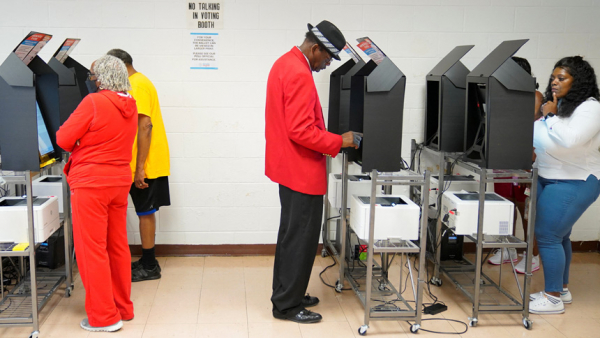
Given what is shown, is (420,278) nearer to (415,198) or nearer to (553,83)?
(415,198)

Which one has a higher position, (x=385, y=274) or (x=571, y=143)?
(x=571, y=143)

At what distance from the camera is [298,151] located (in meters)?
2.75

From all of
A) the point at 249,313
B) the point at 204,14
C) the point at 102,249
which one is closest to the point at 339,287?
the point at 249,313

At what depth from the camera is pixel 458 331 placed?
288 centimetres

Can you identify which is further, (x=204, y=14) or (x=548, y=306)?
(x=204, y=14)

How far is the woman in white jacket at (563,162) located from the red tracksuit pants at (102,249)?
7.80 feet

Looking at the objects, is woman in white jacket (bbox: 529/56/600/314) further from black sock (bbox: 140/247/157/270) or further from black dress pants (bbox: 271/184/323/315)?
black sock (bbox: 140/247/157/270)

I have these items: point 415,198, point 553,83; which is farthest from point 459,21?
point 415,198

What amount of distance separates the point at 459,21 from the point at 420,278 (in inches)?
81.9

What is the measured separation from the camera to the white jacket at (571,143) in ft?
9.41

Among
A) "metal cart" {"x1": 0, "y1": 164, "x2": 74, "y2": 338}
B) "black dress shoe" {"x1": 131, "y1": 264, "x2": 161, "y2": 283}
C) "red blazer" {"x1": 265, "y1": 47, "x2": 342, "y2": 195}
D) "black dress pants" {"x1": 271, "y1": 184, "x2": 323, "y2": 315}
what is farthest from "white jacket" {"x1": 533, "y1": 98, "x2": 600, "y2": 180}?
"metal cart" {"x1": 0, "y1": 164, "x2": 74, "y2": 338}

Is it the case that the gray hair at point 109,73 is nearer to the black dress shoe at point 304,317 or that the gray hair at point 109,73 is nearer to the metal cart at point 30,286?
the metal cart at point 30,286

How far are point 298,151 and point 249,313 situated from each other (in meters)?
1.03

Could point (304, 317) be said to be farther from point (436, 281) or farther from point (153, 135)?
point (153, 135)
